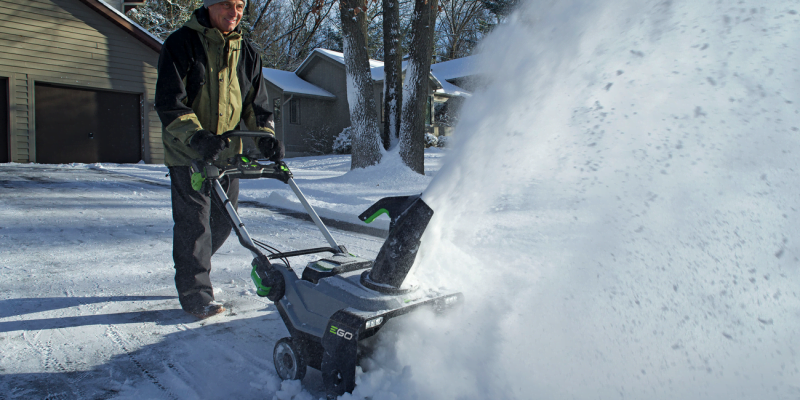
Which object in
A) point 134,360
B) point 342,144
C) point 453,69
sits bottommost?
point 134,360

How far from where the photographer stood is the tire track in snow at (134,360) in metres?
2.04

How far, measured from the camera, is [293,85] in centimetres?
2295

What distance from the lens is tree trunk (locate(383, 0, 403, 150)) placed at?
10906 mm

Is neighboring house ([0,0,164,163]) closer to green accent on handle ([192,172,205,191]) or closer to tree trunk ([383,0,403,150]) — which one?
tree trunk ([383,0,403,150])

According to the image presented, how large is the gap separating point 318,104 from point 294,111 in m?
1.15

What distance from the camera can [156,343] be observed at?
249 centimetres

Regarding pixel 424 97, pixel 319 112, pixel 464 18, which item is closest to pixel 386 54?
pixel 424 97

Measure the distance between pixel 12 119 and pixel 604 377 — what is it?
1461 centimetres

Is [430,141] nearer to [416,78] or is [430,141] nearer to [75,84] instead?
[416,78]

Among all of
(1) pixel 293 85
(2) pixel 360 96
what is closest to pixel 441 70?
(1) pixel 293 85

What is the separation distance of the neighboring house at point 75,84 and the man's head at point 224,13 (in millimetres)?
12508

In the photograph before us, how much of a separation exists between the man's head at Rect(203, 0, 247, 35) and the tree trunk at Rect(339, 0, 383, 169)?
7.59 metres

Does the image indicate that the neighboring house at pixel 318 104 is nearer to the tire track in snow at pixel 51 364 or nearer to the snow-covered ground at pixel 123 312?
the snow-covered ground at pixel 123 312

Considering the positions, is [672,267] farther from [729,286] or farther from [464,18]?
[464,18]
